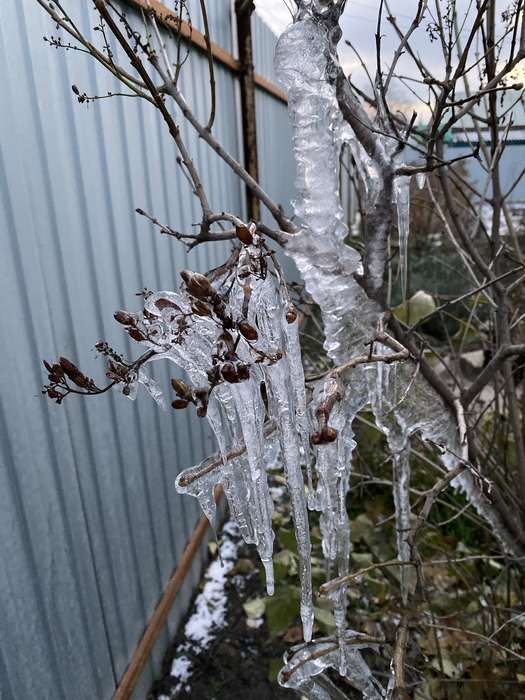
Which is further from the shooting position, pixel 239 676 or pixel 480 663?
pixel 239 676

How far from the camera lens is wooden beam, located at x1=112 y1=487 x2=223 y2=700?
6.84 ft

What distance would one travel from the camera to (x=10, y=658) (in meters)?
1.41

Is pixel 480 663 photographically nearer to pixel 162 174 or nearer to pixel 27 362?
pixel 27 362

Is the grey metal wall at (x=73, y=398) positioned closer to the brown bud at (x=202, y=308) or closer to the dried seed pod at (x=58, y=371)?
the dried seed pod at (x=58, y=371)

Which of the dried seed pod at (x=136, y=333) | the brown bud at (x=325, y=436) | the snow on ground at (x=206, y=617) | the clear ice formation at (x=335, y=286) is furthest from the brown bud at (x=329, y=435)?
the snow on ground at (x=206, y=617)

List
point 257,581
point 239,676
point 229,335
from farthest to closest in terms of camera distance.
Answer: point 257,581 → point 239,676 → point 229,335

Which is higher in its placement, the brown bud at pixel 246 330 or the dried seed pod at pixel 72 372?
the brown bud at pixel 246 330

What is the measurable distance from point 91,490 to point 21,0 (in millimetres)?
1447

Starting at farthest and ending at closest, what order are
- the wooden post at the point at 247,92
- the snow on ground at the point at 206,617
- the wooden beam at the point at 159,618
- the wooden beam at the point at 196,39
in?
the wooden post at the point at 247,92, the snow on ground at the point at 206,617, the wooden beam at the point at 159,618, the wooden beam at the point at 196,39

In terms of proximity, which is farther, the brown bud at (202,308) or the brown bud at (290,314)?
the brown bud at (290,314)

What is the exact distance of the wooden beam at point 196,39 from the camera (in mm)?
1783

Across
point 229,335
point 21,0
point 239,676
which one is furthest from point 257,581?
point 21,0

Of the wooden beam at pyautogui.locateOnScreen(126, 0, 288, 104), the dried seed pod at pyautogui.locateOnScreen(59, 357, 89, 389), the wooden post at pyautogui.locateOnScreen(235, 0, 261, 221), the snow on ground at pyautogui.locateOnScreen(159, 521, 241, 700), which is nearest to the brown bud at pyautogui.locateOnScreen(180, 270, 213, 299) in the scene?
the dried seed pod at pyautogui.locateOnScreen(59, 357, 89, 389)

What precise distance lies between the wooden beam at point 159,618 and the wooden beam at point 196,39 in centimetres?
A: 217
